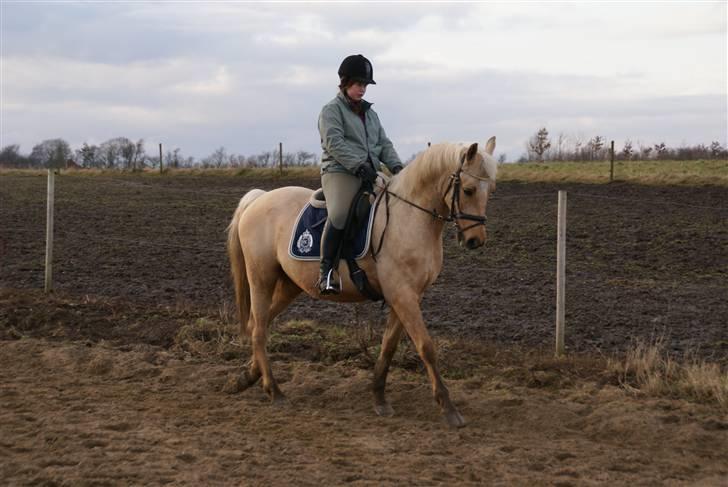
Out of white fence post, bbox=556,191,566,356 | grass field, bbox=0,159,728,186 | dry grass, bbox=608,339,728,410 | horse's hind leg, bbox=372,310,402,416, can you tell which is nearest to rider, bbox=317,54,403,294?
horse's hind leg, bbox=372,310,402,416

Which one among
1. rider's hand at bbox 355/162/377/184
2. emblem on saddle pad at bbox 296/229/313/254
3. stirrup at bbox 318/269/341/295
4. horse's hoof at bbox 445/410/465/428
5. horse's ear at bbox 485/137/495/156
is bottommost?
horse's hoof at bbox 445/410/465/428

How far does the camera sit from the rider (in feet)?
20.7

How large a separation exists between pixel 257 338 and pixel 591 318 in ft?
14.0

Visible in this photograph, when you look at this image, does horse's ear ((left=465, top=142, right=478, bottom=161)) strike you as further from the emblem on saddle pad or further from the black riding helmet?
the emblem on saddle pad

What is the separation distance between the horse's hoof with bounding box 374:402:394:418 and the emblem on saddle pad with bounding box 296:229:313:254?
135 centimetres

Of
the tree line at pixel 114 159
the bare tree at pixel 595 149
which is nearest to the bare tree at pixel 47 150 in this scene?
the tree line at pixel 114 159

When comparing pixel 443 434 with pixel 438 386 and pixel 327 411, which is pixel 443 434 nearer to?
pixel 438 386

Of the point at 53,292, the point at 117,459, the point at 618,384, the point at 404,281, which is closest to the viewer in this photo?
the point at 117,459

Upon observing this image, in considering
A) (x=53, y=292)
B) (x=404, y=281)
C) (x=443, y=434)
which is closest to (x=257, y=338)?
(x=404, y=281)

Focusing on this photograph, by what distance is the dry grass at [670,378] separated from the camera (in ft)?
20.4

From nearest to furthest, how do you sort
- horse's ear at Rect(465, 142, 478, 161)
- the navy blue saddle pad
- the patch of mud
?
1. the patch of mud
2. horse's ear at Rect(465, 142, 478, 161)
3. the navy blue saddle pad

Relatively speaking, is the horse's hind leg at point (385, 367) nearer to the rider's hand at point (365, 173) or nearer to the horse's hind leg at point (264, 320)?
the horse's hind leg at point (264, 320)

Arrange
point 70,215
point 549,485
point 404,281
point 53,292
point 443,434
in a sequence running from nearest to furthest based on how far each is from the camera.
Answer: point 549,485 → point 443,434 → point 404,281 → point 53,292 → point 70,215

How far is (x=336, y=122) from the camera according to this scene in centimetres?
642
